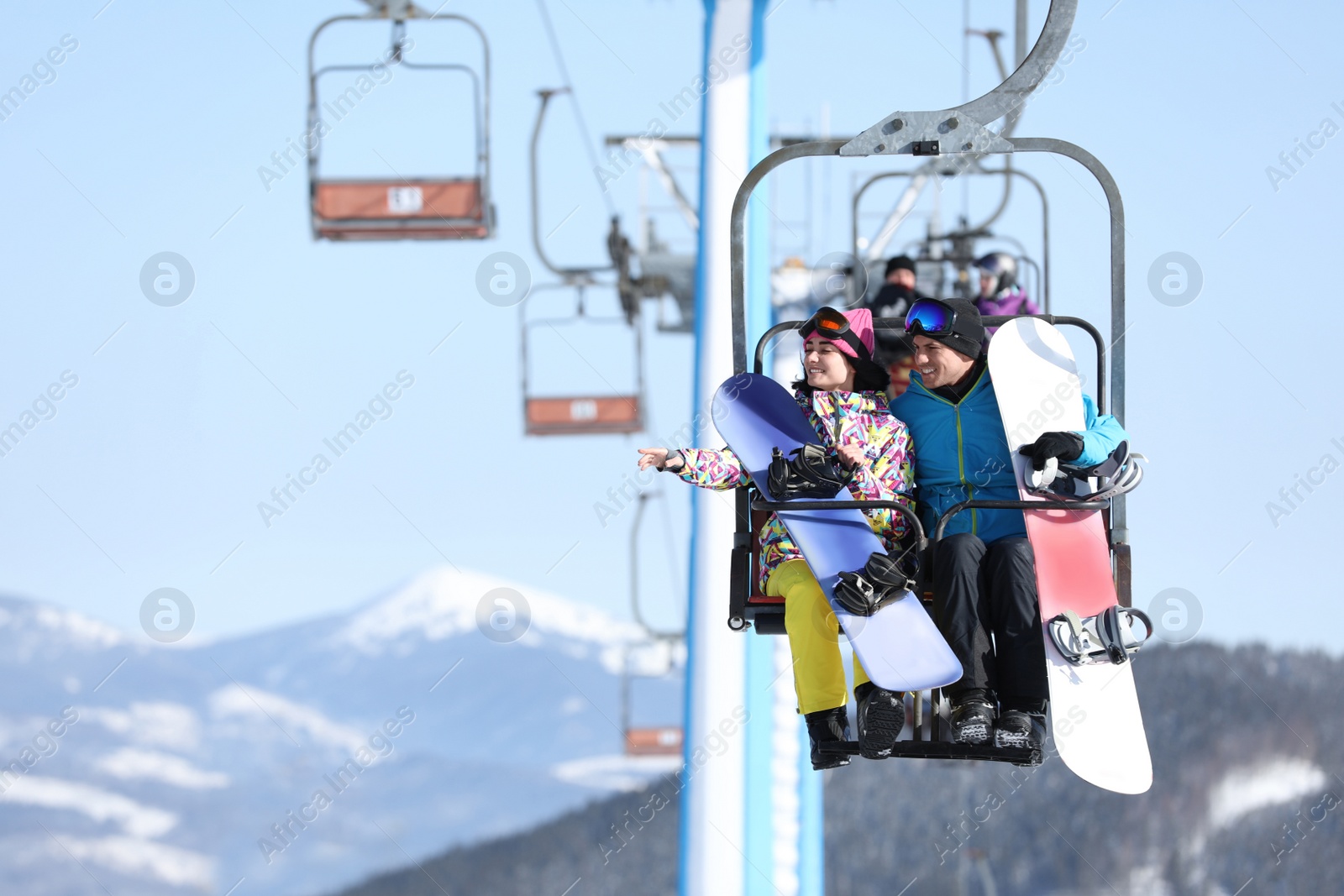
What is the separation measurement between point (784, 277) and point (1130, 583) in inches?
358

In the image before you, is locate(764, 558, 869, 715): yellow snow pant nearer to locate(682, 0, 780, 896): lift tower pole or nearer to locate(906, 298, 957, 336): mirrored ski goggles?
locate(906, 298, 957, 336): mirrored ski goggles

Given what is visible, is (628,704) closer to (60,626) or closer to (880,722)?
(880,722)

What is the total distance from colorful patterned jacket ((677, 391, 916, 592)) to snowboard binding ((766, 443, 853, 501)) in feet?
0.46

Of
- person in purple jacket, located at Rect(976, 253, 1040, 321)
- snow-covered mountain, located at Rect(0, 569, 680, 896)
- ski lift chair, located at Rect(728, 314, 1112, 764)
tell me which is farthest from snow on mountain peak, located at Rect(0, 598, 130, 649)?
ski lift chair, located at Rect(728, 314, 1112, 764)

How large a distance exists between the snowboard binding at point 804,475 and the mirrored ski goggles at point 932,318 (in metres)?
0.37

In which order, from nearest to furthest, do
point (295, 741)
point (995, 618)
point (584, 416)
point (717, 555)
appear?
1. point (995, 618)
2. point (717, 555)
3. point (584, 416)
4. point (295, 741)

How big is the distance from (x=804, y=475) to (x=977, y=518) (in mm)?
442

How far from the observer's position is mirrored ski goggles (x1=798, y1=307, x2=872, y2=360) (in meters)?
4.03

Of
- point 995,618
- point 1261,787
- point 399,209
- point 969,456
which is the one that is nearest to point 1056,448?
point 969,456

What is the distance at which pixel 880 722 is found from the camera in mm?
3805

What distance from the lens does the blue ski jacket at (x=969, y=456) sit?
13.1ft

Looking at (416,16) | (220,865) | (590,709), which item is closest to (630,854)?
(220,865)

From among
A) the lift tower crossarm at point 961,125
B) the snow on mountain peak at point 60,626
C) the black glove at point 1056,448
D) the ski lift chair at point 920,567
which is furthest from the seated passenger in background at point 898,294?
the snow on mountain peak at point 60,626

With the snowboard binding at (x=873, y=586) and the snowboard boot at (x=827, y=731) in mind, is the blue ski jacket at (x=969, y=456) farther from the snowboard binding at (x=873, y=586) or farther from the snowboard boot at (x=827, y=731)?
the snowboard boot at (x=827, y=731)
